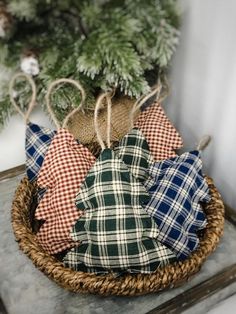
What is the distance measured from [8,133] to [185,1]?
22.3 inches

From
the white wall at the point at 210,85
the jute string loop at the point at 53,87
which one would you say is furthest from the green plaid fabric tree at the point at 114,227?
the white wall at the point at 210,85

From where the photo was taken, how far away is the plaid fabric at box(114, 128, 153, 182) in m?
0.70

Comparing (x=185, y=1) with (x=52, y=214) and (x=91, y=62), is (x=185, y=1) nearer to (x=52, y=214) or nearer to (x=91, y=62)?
(x=91, y=62)

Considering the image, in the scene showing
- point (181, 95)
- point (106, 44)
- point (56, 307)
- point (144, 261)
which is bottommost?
point (56, 307)

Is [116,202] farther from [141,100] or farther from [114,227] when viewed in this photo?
[141,100]

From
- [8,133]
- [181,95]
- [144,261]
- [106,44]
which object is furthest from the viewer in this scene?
[8,133]

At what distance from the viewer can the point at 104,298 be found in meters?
0.66

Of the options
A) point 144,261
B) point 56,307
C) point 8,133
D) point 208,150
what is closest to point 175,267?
point 144,261

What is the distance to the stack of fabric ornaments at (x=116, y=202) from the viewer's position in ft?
2.06

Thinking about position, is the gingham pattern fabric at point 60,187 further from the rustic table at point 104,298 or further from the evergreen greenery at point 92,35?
the evergreen greenery at point 92,35

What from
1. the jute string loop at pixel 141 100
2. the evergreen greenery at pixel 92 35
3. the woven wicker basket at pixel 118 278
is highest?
the evergreen greenery at pixel 92 35

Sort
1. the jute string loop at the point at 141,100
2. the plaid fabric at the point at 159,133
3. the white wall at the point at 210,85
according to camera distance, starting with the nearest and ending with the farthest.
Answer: the white wall at the point at 210,85, the jute string loop at the point at 141,100, the plaid fabric at the point at 159,133

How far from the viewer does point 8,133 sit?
91 centimetres

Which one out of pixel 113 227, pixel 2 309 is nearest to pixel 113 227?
pixel 113 227
